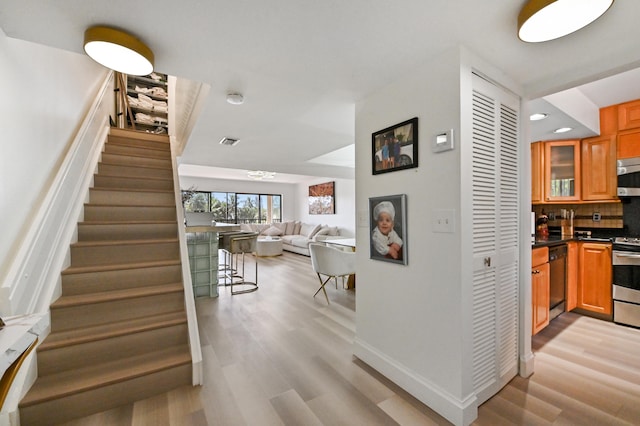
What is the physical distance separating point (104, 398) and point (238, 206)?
877 cm

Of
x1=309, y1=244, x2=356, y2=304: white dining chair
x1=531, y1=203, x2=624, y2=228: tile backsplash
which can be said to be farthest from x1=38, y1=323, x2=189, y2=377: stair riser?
x1=531, y1=203, x2=624, y2=228: tile backsplash

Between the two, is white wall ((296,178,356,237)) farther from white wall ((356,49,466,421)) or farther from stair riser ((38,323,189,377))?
stair riser ((38,323,189,377))

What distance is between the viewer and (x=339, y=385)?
1.96 m

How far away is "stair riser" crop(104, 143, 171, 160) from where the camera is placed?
142 inches

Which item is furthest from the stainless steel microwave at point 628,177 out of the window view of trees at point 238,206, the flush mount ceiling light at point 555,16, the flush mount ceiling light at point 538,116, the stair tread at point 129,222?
the window view of trees at point 238,206

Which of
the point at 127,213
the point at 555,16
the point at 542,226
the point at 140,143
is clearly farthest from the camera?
the point at 140,143

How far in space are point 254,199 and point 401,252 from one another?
9.16 m

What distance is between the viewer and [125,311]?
211cm

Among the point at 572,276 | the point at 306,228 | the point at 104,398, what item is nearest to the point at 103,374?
the point at 104,398

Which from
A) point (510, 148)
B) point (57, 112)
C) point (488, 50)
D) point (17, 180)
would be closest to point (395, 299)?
point (510, 148)

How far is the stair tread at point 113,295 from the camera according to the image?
6.37 feet

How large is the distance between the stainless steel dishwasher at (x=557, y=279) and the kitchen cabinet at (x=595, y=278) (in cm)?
30

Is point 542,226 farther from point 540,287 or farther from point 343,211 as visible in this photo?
point 343,211

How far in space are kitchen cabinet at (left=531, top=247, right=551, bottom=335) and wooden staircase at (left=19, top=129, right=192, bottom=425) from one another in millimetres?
2950
